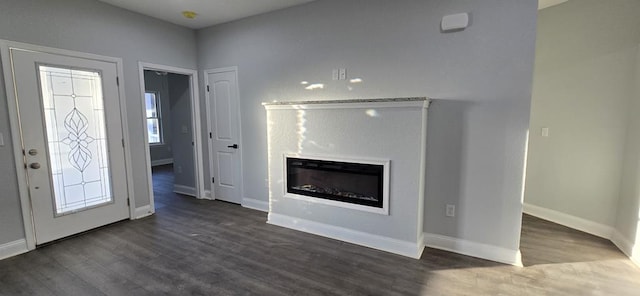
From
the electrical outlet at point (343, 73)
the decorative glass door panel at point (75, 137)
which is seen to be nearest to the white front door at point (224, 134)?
the decorative glass door panel at point (75, 137)

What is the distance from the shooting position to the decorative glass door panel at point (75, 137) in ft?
9.85

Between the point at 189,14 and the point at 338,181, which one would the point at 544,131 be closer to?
the point at 338,181

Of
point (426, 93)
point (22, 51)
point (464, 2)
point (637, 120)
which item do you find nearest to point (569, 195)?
point (637, 120)

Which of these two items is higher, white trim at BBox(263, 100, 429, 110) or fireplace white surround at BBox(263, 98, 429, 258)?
white trim at BBox(263, 100, 429, 110)

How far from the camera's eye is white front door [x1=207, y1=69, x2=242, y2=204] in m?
4.20

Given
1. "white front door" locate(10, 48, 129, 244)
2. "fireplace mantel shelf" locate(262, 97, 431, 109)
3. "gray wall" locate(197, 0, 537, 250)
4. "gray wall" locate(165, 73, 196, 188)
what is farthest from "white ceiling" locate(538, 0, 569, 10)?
"white front door" locate(10, 48, 129, 244)

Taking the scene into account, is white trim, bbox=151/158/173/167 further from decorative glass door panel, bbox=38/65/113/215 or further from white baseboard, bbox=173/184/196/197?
decorative glass door panel, bbox=38/65/113/215

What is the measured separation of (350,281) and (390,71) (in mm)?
2090

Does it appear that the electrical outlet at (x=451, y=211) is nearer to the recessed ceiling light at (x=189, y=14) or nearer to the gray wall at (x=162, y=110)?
the recessed ceiling light at (x=189, y=14)

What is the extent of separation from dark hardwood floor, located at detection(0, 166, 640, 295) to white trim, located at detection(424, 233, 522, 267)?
0.25 ft

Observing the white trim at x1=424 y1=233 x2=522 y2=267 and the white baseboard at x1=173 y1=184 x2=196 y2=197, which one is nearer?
the white trim at x1=424 y1=233 x2=522 y2=267

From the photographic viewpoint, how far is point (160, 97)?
26.3 feet

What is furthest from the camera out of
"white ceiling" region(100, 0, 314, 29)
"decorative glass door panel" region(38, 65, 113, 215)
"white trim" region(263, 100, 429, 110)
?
"white ceiling" region(100, 0, 314, 29)

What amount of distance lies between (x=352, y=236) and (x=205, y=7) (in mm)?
Result: 3285
